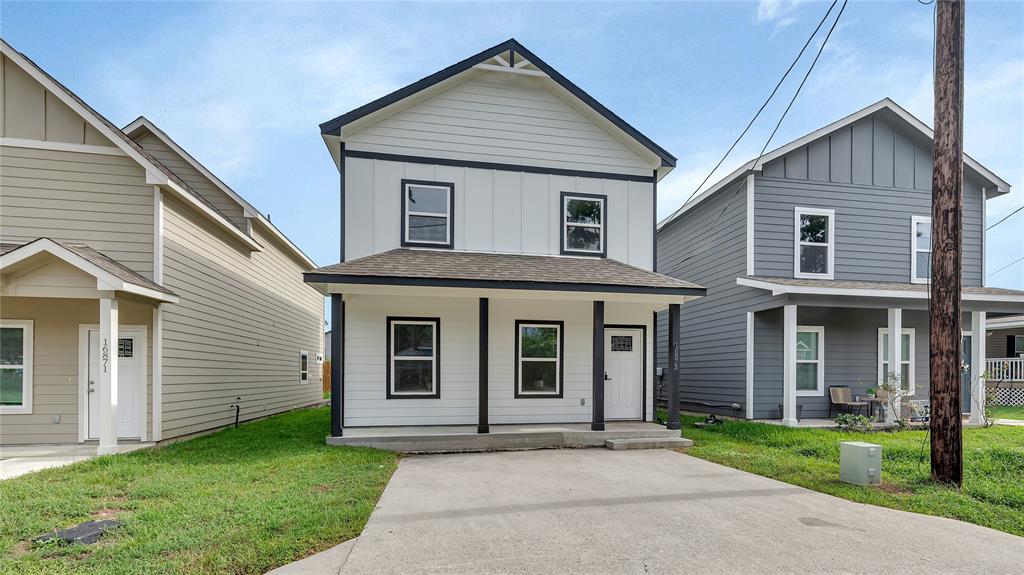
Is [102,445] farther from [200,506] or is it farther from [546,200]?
[546,200]

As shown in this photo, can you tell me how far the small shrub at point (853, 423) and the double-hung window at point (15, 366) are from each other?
49.8ft

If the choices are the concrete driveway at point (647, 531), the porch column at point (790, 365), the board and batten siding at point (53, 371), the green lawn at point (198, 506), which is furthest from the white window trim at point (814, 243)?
the board and batten siding at point (53, 371)

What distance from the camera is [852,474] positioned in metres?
6.89

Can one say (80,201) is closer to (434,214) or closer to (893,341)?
(434,214)

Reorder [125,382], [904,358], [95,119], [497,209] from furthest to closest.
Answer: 1. [904,358]
2. [497,209]
3. [125,382]
4. [95,119]

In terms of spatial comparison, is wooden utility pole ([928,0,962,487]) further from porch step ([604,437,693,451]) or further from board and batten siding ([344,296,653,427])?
board and batten siding ([344,296,653,427])

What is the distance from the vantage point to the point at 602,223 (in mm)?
11578

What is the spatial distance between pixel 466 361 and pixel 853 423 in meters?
8.08

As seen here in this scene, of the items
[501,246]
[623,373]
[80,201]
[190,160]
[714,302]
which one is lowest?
[623,373]

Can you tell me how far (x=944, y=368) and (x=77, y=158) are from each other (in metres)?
13.3

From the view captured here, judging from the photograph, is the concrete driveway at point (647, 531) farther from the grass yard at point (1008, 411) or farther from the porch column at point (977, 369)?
the grass yard at point (1008, 411)

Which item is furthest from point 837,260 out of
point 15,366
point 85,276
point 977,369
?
point 15,366

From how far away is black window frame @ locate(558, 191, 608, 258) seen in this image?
37.4ft

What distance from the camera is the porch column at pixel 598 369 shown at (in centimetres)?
990
